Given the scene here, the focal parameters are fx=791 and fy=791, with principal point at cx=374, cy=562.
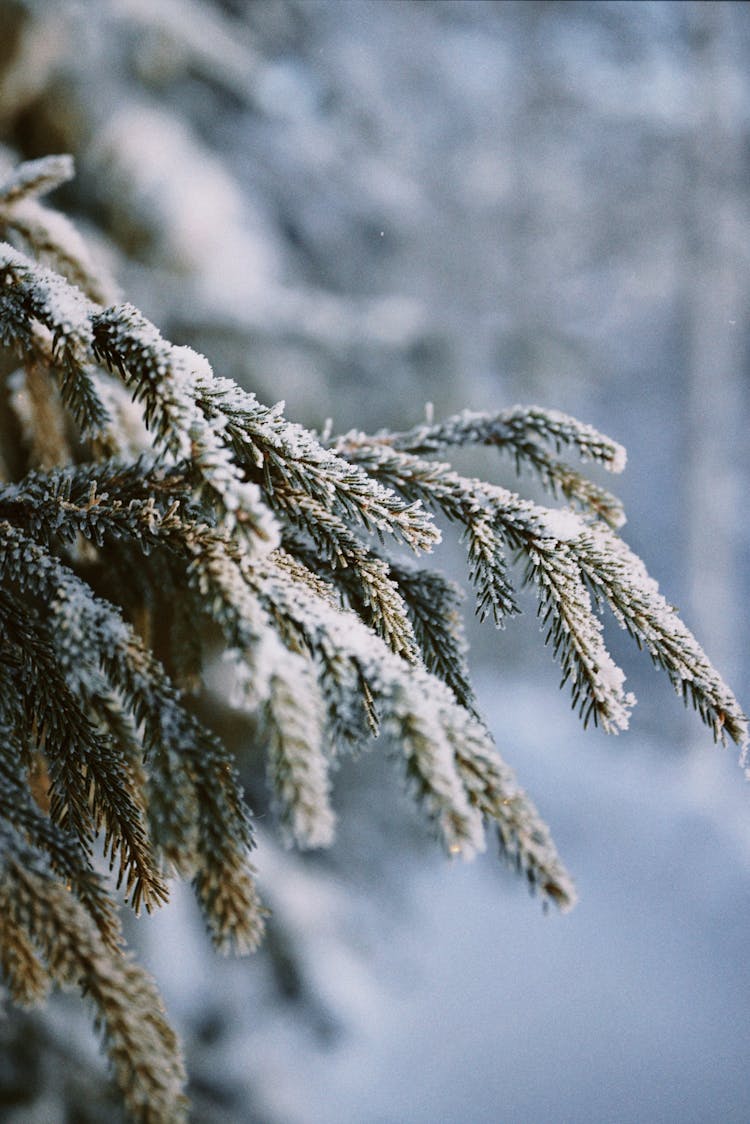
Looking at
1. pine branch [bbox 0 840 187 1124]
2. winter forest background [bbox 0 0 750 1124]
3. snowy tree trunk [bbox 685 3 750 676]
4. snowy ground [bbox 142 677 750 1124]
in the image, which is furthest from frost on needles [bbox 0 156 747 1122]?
snowy tree trunk [bbox 685 3 750 676]

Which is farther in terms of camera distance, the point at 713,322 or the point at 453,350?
the point at 713,322

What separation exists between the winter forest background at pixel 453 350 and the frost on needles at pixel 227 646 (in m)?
1.34

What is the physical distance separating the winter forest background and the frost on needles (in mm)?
1344

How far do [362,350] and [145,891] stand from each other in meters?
3.16

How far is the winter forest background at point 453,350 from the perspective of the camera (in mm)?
2906

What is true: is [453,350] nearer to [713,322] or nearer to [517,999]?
[517,999]

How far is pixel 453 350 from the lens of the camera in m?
4.17

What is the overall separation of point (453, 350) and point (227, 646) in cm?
373

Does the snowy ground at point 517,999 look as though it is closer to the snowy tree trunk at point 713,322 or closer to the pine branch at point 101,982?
the pine branch at point 101,982

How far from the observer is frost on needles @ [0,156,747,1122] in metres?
0.65

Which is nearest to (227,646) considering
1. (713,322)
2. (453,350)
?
(453,350)

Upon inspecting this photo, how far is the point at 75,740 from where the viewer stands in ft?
2.70

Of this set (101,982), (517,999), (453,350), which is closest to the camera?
(101,982)

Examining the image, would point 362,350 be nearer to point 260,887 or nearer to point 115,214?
point 115,214
